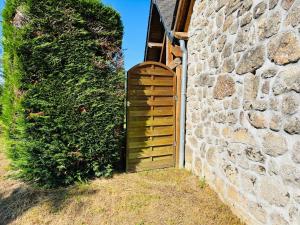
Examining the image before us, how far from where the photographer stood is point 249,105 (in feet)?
8.94

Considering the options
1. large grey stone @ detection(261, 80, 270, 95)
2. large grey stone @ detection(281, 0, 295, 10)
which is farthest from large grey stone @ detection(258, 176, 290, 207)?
large grey stone @ detection(281, 0, 295, 10)

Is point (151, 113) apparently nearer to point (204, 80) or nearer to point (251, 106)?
point (204, 80)

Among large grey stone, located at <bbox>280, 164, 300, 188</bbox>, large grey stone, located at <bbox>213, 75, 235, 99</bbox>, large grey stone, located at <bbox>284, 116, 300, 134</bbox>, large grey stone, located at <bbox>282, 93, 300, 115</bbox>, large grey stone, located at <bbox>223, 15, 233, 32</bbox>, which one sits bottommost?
large grey stone, located at <bbox>280, 164, 300, 188</bbox>

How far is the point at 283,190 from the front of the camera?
2.21 meters

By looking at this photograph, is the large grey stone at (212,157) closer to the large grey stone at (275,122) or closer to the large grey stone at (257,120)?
the large grey stone at (257,120)

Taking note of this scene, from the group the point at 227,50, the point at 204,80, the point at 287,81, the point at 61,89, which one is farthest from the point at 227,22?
the point at 61,89

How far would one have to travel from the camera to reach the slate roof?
208 inches

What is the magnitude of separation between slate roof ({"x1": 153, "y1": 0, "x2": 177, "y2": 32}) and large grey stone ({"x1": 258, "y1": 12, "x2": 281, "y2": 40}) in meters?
2.88

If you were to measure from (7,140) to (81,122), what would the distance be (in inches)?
57.2

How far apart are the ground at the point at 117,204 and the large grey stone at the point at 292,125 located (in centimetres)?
151

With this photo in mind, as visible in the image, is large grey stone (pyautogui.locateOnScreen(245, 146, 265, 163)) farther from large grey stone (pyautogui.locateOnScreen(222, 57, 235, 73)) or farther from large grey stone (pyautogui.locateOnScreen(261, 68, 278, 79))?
large grey stone (pyautogui.locateOnScreen(222, 57, 235, 73))

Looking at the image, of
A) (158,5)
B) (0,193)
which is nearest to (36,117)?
(0,193)

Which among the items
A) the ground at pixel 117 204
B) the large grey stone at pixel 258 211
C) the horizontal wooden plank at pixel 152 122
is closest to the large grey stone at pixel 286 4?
the large grey stone at pixel 258 211

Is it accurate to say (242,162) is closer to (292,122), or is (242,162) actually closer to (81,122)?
(292,122)
